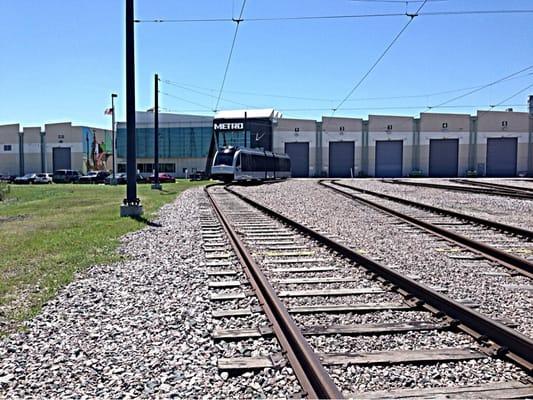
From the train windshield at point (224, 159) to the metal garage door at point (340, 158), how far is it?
153 ft

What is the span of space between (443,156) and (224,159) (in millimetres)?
54421

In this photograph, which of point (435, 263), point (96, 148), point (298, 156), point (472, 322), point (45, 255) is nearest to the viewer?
point (472, 322)

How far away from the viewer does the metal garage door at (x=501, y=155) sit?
85.4 meters

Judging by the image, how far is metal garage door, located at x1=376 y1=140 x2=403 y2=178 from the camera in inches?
3410

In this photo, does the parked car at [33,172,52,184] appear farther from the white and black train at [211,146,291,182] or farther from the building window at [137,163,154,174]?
the white and black train at [211,146,291,182]

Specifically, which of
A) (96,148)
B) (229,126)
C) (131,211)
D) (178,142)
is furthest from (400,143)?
(131,211)

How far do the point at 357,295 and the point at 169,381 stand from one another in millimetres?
3211

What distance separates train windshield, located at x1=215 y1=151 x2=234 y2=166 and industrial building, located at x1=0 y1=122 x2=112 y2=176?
58.6 metres

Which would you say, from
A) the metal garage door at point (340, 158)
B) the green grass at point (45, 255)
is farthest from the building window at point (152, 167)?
the green grass at point (45, 255)

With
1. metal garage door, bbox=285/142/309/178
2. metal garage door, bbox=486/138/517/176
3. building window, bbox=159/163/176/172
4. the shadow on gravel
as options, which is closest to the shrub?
the shadow on gravel

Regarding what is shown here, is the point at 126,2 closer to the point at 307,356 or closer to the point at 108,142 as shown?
the point at 307,356

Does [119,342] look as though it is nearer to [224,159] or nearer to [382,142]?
[224,159]

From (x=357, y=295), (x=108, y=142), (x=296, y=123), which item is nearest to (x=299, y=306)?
(x=357, y=295)

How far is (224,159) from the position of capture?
4303cm
